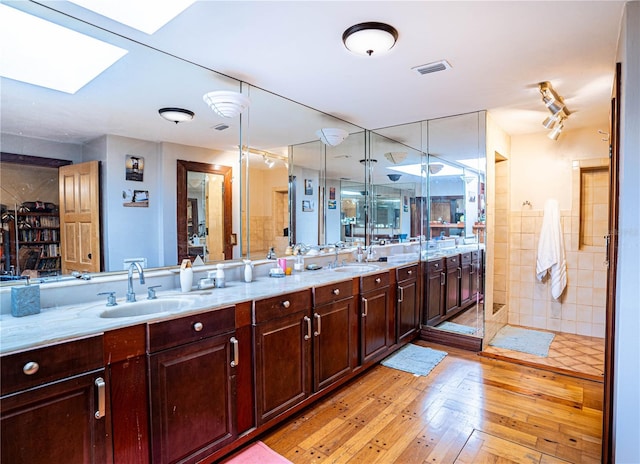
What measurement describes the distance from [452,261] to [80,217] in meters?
3.69

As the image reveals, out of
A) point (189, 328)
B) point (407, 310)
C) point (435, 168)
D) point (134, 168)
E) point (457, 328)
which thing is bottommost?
point (457, 328)

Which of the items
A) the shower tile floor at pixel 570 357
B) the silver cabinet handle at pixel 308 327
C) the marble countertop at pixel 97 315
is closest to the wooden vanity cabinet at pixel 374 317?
the marble countertop at pixel 97 315

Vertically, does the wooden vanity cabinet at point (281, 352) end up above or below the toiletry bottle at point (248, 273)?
below

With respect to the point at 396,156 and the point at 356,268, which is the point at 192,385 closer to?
the point at 356,268

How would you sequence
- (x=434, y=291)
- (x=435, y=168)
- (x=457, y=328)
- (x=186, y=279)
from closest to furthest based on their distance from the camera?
1. (x=186, y=279)
2. (x=457, y=328)
3. (x=434, y=291)
4. (x=435, y=168)

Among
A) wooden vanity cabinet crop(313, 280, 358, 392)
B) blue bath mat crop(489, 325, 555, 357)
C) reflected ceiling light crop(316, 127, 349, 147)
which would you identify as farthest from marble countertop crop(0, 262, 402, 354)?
blue bath mat crop(489, 325, 555, 357)

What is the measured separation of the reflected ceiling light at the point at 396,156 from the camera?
13.8 ft

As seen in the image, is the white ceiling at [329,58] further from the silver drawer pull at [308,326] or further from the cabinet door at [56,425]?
the silver drawer pull at [308,326]

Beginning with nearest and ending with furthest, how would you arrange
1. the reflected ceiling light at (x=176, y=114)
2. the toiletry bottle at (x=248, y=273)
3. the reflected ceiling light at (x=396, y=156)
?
the reflected ceiling light at (x=176, y=114) → the toiletry bottle at (x=248, y=273) → the reflected ceiling light at (x=396, y=156)

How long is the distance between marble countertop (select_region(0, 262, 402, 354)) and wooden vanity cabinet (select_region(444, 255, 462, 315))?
2.08m

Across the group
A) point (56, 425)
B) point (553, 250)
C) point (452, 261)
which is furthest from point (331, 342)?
point (553, 250)

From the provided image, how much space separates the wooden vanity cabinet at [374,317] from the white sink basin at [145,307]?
145cm

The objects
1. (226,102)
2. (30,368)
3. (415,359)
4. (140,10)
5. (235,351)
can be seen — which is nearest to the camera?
(30,368)

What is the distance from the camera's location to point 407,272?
353 centimetres
